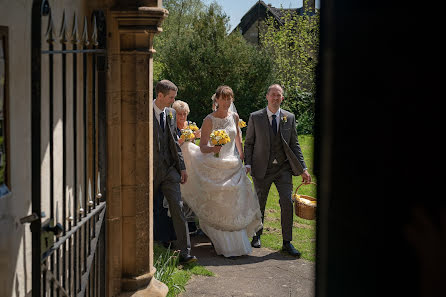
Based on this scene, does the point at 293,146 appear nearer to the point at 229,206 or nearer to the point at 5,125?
the point at 229,206

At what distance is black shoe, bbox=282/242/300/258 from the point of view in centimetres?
785

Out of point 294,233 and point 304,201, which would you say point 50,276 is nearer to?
point 304,201

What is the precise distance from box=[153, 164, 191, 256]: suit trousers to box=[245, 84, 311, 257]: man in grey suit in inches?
50.3

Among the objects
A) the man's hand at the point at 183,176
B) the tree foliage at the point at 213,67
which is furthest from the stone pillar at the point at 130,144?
the tree foliage at the point at 213,67

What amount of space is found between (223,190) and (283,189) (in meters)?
0.80

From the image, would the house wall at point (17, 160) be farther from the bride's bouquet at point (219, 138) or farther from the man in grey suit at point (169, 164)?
the bride's bouquet at point (219, 138)

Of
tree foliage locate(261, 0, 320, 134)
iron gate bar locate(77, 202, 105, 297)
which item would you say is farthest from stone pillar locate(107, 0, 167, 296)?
tree foliage locate(261, 0, 320, 134)

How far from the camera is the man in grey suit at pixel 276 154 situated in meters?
8.07

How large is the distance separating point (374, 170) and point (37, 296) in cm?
208

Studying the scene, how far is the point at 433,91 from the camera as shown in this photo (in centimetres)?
100

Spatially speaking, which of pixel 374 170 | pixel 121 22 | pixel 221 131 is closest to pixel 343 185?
pixel 374 170

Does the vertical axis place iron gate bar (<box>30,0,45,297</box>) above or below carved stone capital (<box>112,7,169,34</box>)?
below

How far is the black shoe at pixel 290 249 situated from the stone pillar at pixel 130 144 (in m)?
3.06

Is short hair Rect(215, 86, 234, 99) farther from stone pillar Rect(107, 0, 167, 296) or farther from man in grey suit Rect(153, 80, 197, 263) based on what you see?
stone pillar Rect(107, 0, 167, 296)
